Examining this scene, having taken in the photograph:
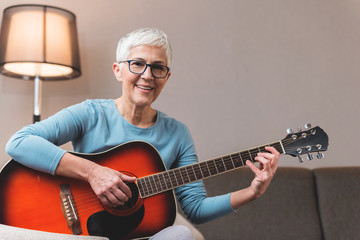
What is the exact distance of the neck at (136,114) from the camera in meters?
1.37

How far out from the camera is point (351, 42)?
2223mm

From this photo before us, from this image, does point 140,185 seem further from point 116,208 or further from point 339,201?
point 339,201

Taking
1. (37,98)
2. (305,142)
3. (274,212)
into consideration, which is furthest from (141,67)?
(274,212)

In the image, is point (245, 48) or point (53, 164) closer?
point (53, 164)

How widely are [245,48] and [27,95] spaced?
1.30 meters

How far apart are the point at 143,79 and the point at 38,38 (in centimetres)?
72

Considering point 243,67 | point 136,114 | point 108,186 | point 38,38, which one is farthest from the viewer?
point 243,67

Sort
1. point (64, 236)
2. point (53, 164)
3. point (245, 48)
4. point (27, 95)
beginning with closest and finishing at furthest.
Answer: point (64, 236), point (53, 164), point (27, 95), point (245, 48)

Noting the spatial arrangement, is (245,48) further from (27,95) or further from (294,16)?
(27,95)

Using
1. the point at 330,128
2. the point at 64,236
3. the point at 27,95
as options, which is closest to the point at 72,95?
the point at 27,95

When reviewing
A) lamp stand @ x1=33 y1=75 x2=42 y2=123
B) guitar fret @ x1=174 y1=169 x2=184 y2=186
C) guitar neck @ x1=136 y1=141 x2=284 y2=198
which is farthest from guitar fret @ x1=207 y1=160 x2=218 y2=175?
lamp stand @ x1=33 y1=75 x2=42 y2=123

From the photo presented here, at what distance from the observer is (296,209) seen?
1837mm

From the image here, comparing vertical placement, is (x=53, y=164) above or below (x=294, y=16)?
below

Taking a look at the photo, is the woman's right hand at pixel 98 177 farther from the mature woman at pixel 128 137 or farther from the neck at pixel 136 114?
the neck at pixel 136 114
